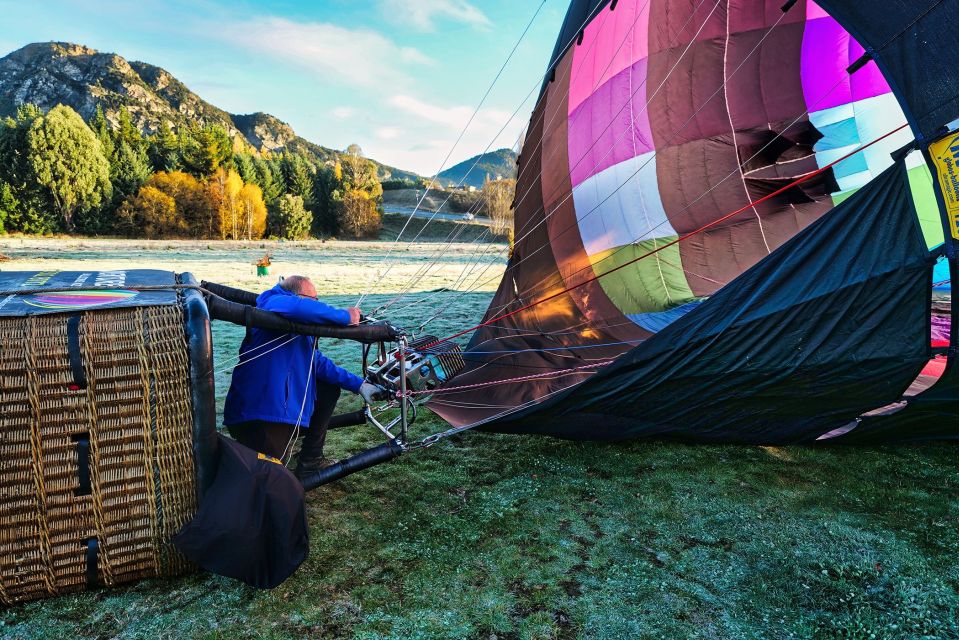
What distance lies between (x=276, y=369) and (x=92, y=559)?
0.94 meters

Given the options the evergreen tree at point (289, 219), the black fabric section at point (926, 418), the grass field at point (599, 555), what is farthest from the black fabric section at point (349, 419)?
the evergreen tree at point (289, 219)

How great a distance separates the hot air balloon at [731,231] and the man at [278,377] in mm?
925

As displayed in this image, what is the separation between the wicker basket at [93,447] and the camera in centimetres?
178

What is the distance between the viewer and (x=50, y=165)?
27.2m

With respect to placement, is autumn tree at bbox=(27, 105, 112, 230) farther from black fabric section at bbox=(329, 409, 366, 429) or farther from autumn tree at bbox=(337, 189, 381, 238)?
black fabric section at bbox=(329, 409, 366, 429)

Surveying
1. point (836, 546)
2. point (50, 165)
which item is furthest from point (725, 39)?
point (50, 165)

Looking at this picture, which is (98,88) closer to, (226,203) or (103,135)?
(103,135)

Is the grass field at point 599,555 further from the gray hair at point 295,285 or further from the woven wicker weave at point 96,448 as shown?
the gray hair at point 295,285

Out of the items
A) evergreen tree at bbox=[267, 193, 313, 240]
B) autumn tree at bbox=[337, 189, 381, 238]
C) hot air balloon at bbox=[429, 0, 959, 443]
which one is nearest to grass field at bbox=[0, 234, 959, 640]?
hot air balloon at bbox=[429, 0, 959, 443]

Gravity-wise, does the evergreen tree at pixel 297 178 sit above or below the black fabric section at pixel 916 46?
above

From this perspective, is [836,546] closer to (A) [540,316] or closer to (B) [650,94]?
(A) [540,316]

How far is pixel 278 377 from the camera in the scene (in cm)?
257

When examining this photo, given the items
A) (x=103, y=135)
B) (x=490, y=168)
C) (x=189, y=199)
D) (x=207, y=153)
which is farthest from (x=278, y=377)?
(x=207, y=153)

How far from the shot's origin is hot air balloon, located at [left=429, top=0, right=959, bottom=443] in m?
2.45
